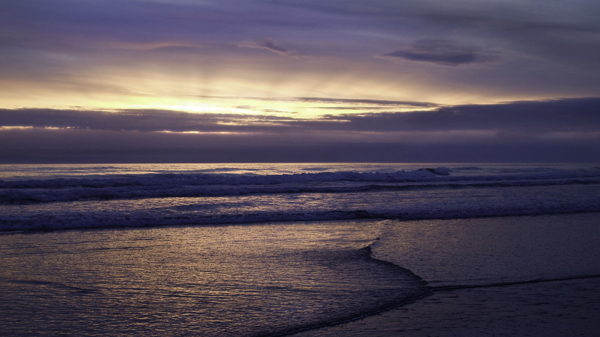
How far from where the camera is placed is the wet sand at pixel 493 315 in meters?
3.47

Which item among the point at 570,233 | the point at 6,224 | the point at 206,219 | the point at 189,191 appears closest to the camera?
the point at 570,233

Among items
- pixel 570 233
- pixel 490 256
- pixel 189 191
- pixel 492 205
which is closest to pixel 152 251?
pixel 490 256

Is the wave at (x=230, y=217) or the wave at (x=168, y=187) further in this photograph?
the wave at (x=168, y=187)

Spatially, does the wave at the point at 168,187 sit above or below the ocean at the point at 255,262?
above

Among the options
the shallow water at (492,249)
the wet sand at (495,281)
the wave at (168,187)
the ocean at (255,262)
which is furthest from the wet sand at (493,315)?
the wave at (168,187)

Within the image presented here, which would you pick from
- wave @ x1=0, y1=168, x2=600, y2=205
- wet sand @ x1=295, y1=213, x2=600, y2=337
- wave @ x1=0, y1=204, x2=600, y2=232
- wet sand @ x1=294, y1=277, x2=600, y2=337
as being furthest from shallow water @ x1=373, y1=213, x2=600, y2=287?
wave @ x1=0, y1=168, x2=600, y2=205

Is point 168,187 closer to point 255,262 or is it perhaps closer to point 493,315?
point 255,262

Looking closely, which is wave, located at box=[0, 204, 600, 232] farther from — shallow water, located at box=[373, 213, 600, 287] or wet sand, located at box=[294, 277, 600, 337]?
wet sand, located at box=[294, 277, 600, 337]

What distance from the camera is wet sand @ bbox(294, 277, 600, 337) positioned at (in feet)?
11.4

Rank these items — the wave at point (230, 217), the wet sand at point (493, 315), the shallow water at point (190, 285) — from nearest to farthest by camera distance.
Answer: the wet sand at point (493, 315) → the shallow water at point (190, 285) → the wave at point (230, 217)

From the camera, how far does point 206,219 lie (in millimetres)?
10836

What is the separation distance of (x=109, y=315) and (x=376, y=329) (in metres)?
2.51

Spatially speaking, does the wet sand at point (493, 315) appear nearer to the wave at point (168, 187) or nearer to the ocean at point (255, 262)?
the ocean at point (255, 262)

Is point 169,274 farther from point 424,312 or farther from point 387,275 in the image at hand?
point 424,312
